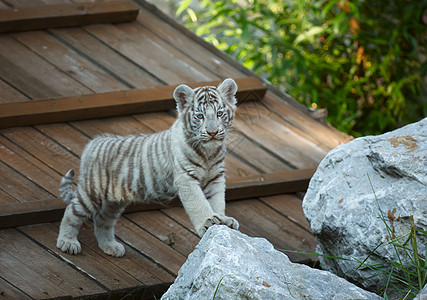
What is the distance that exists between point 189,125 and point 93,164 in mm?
751

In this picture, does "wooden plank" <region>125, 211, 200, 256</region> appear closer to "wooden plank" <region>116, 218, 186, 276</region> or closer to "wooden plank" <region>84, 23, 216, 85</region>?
"wooden plank" <region>116, 218, 186, 276</region>

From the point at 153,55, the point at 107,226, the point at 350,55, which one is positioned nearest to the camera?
the point at 107,226

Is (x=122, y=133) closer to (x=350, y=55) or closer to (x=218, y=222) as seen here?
(x=218, y=222)

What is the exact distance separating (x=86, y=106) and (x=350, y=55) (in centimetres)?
414

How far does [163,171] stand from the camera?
3633 millimetres

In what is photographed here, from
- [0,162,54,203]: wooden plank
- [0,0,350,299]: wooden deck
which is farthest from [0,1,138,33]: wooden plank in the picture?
[0,162,54,203]: wooden plank

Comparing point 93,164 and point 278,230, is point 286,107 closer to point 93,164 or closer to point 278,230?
point 278,230

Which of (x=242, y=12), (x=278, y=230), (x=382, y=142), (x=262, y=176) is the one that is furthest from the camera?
(x=242, y=12)

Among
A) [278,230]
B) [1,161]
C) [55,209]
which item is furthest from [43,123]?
[278,230]

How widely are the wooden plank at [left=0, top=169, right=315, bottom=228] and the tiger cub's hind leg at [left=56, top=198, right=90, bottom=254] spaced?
0.68 ft

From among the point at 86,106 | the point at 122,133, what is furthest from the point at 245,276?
the point at 86,106

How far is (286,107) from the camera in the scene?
538 cm

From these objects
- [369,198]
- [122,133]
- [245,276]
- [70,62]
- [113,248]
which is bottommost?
[113,248]

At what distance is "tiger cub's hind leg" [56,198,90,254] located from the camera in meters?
3.77
